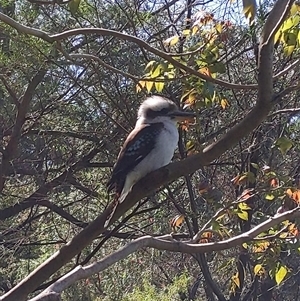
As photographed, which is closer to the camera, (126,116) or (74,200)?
(126,116)

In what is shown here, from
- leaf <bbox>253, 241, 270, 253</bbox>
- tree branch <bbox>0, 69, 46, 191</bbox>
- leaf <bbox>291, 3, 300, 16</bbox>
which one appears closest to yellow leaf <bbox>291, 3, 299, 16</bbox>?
leaf <bbox>291, 3, 300, 16</bbox>

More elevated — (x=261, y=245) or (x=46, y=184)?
(x=46, y=184)

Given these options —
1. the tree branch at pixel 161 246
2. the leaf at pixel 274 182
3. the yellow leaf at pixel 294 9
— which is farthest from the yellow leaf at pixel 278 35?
the leaf at pixel 274 182

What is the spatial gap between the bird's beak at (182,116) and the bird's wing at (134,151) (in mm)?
116

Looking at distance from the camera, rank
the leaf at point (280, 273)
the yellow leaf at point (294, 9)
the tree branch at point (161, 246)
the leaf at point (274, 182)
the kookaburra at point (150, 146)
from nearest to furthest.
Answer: the yellow leaf at point (294, 9)
the tree branch at point (161, 246)
the leaf at point (280, 273)
the leaf at point (274, 182)
the kookaburra at point (150, 146)

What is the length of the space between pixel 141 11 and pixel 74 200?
1790mm

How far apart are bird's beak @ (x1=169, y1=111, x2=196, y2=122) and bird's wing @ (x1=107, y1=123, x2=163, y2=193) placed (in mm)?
116

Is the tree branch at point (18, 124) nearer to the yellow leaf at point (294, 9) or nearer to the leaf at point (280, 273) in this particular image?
the leaf at point (280, 273)

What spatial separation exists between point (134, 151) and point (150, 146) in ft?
0.33

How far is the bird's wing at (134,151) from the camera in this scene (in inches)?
159

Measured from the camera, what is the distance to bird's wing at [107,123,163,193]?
404 cm

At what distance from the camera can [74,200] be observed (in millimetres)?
6070

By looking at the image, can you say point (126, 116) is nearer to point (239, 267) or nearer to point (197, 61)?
point (239, 267)

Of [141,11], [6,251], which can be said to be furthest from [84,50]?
[6,251]
